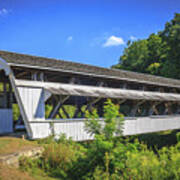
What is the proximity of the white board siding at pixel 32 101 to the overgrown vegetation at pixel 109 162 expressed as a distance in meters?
3.24

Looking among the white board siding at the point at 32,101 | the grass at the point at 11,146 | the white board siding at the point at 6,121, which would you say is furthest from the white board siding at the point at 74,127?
the white board siding at the point at 6,121

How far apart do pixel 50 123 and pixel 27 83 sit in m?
2.26

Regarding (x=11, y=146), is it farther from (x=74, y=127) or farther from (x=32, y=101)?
(x=74, y=127)

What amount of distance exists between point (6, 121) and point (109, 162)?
816cm

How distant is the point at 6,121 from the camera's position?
42.1 feet

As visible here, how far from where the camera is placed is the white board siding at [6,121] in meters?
12.6

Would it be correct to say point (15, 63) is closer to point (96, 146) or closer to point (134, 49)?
point (96, 146)

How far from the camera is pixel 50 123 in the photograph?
11.1 m

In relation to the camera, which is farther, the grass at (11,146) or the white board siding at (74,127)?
the white board siding at (74,127)

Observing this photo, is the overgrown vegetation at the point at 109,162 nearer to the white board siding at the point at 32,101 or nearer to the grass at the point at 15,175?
the grass at the point at 15,175

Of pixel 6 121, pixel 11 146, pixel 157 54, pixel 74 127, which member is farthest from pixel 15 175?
pixel 157 54

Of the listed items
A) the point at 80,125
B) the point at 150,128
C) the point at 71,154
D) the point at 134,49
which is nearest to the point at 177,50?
the point at 134,49

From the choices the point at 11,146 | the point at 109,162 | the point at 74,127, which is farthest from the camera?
the point at 74,127

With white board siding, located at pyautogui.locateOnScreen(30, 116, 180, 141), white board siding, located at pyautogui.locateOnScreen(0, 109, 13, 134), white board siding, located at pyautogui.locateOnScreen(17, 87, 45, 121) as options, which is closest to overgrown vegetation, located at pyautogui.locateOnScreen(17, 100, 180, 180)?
white board siding, located at pyautogui.locateOnScreen(30, 116, 180, 141)
